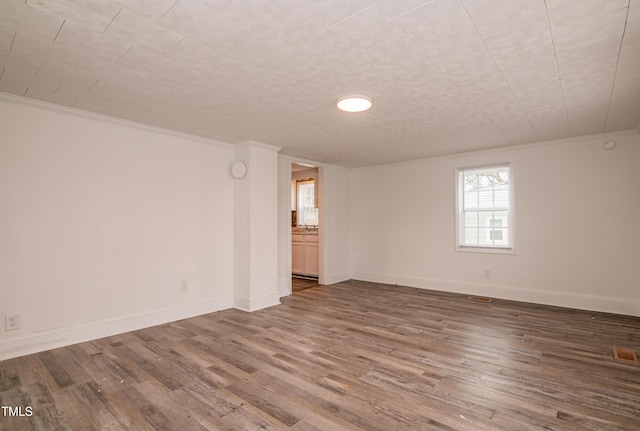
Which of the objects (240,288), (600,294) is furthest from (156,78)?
(600,294)

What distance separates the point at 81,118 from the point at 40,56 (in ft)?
3.87

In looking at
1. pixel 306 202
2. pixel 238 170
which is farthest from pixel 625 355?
pixel 306 202

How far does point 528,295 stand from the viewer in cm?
480

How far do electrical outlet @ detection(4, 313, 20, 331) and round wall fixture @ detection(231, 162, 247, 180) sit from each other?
2.71m

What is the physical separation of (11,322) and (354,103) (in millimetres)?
3661

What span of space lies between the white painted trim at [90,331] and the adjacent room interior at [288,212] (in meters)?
0.02

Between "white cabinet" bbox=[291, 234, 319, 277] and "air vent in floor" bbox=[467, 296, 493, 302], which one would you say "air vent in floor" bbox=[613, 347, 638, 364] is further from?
"white cabinet" bbox=[291, 234, 319, 277]

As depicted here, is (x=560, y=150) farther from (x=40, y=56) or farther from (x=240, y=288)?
(x=40, y=56)

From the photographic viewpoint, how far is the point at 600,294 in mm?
4289

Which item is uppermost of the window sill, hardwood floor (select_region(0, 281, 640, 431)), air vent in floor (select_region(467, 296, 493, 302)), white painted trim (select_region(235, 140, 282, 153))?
white painted trim (select_region(235, 140, 282, 153))

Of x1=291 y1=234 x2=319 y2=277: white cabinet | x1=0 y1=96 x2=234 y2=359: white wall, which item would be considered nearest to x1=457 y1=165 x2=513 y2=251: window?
x1=291 y1=234 x2=319 y2=277: white cabinet

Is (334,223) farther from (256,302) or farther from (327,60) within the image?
(327,60)

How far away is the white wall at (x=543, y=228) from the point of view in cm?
418

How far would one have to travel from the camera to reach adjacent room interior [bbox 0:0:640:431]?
196 centimetres
